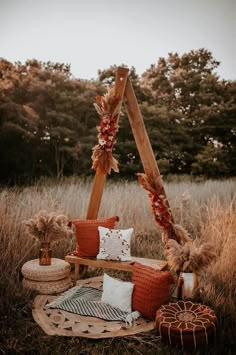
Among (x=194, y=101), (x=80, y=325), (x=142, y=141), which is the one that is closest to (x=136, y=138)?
(x=142, y=141)

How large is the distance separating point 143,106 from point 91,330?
9265mm

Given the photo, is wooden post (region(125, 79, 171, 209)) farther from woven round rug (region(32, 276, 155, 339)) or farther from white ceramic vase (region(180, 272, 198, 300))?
woven round rug (region(32, 276, 155, 339))

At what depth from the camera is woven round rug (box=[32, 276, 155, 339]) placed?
2.76 m

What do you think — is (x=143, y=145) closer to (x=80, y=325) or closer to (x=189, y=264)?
(x=189, y=264)

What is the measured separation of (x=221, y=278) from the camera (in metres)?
3.52

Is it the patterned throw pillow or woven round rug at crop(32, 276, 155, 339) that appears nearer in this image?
woven round rug at crop(32, 276, 155, 339)

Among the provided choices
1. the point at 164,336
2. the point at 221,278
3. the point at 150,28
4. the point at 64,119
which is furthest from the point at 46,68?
the point at 164,336

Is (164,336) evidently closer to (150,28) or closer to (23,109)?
(150,28)

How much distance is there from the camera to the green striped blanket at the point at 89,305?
301 cm

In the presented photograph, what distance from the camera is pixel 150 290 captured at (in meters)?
2.96

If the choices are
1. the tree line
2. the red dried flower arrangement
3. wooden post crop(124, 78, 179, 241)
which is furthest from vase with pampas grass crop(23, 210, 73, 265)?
the tree line

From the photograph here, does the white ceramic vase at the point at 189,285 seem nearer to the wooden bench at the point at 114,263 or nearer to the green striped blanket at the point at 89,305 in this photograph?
the wooden bench at the point at 114,263

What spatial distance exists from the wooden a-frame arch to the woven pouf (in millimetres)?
989

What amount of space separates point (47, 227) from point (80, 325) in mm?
1020
